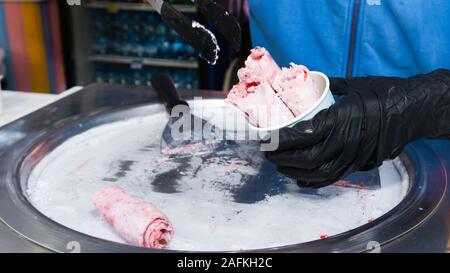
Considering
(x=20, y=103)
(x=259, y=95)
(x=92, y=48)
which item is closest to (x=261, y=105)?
(x=259, y=95)

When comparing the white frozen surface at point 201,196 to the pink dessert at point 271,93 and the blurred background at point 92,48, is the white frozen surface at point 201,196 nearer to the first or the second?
the pink dessert at point 271,93

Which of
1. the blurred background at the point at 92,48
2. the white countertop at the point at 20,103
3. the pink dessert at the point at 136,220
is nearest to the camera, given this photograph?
the pink dessert at the point at 136,220

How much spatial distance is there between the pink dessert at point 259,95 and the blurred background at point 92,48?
2.19m

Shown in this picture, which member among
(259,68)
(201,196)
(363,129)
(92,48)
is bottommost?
(92,48)

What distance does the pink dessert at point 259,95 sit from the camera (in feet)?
2.80

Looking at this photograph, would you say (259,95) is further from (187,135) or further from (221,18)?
(187,135)

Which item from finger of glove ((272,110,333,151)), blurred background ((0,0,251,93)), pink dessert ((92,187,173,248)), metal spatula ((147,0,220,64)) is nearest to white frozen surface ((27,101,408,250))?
pink dessert ((92,187,173,248))

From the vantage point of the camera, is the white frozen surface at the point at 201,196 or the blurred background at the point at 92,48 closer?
the white frozen surface at the point at 201,196

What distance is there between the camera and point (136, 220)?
0.84 meters

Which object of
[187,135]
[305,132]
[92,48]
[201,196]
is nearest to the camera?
[305,132]

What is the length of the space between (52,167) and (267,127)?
1.82 ft

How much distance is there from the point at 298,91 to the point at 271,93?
5 centimetres

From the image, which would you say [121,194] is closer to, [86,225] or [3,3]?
[86,225]

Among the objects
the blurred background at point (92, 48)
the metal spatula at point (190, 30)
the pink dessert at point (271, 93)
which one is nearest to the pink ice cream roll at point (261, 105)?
the pink dessert at point (271, 93)
